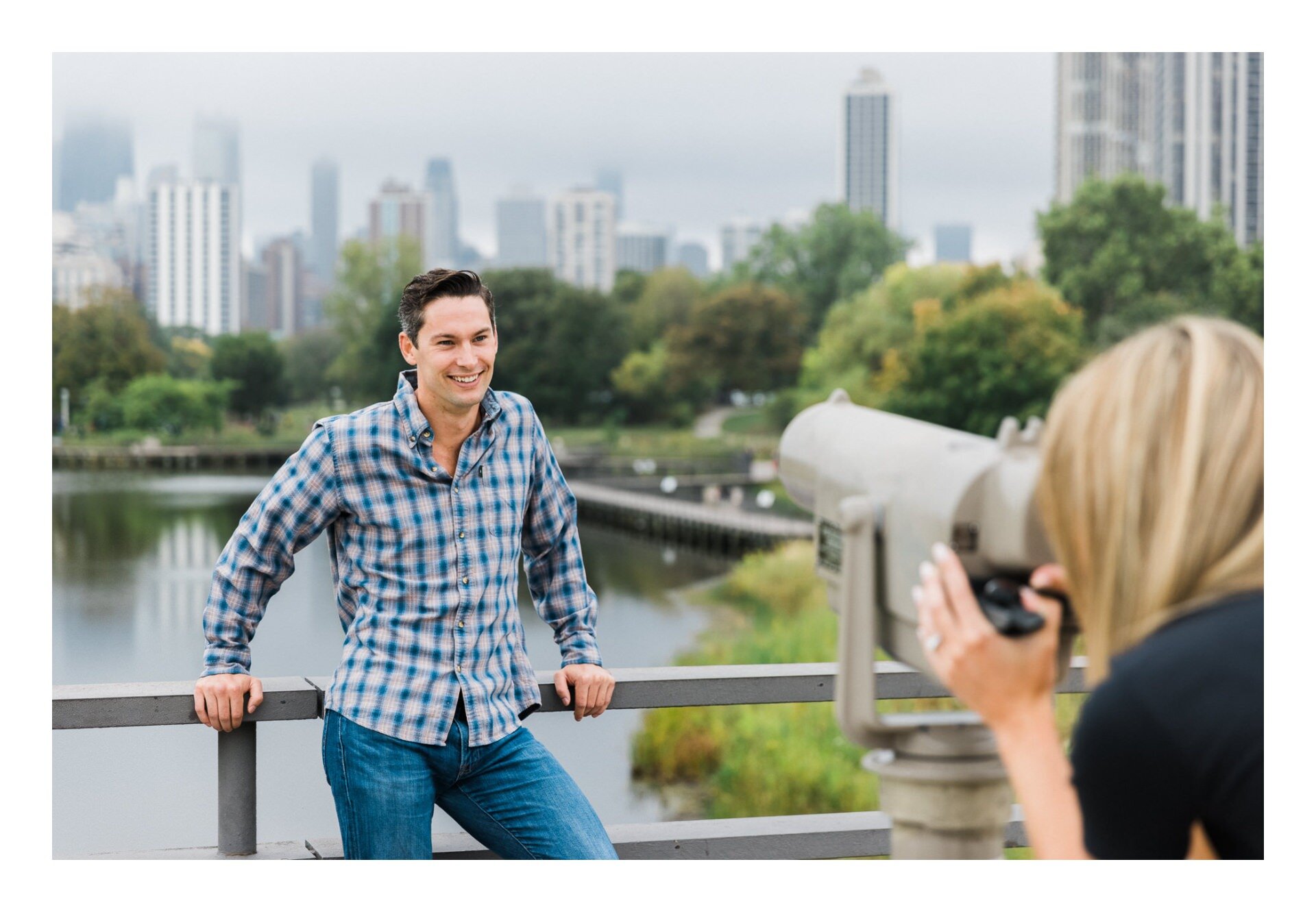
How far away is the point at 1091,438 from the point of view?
1086mm

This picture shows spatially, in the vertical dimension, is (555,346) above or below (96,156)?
below

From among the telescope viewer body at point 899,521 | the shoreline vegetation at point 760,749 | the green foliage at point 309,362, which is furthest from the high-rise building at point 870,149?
the telescope viewer body at point 899,521

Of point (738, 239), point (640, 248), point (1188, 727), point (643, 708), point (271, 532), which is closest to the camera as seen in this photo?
point (1188, 727)

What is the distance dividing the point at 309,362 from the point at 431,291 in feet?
89.3

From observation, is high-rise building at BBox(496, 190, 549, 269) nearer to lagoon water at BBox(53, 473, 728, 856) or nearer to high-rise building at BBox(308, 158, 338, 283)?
high-rise building at BBox(308, 158, 338, 283)

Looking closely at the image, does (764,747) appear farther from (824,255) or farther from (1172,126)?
(1172,126)

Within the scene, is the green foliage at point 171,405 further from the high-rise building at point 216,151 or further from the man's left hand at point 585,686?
the man's left hand at point 585,686

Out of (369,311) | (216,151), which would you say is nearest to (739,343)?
(369,311)

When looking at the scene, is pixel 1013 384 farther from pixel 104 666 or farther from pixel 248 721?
pixel 248 721

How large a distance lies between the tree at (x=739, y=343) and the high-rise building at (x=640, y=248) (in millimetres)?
2580

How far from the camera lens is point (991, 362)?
30406 mm

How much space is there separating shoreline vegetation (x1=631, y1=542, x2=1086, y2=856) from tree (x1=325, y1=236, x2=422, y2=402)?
12.3m
